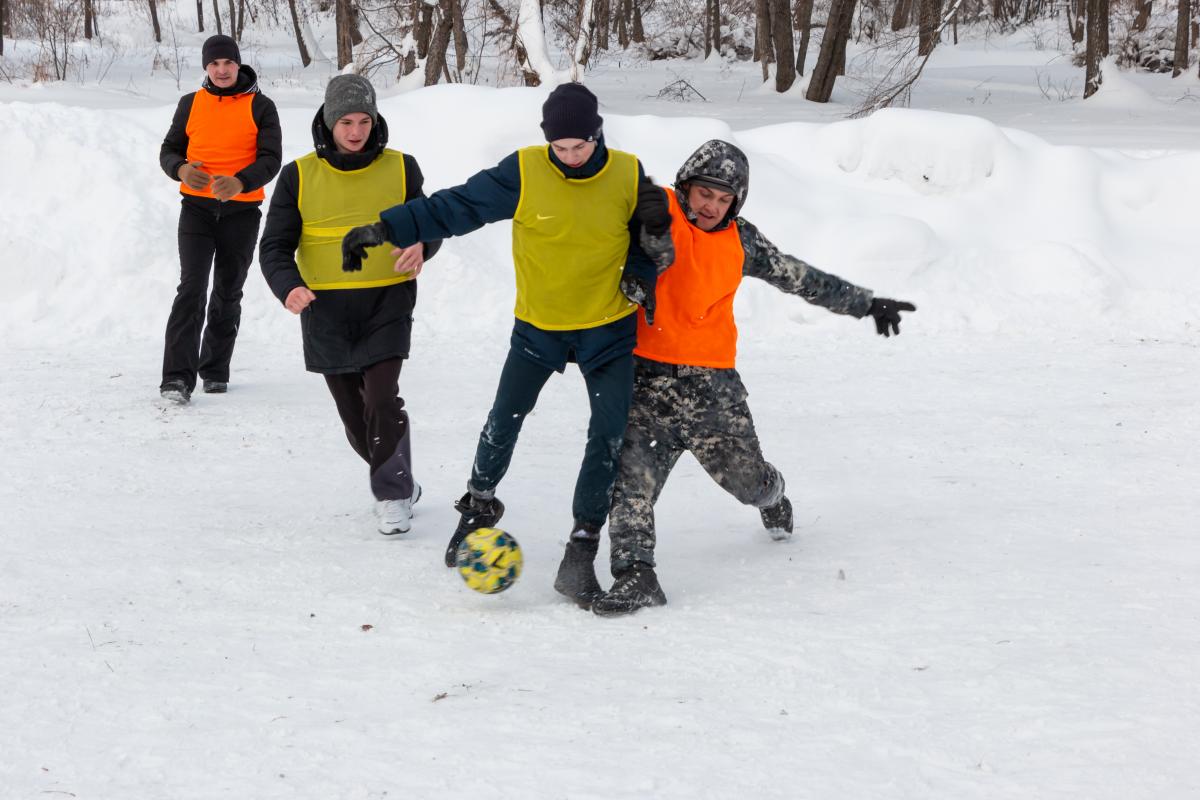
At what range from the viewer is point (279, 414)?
21.2 feet

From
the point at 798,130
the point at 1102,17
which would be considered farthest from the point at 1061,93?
the point at 798,130

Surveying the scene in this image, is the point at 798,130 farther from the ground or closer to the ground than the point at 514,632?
farther from the ground

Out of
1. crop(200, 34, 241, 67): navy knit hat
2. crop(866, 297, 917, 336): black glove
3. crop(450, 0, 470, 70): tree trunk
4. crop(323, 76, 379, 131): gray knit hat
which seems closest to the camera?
crop(866, 297, 917, 336): black glove

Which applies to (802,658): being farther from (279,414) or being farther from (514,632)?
(279,414)

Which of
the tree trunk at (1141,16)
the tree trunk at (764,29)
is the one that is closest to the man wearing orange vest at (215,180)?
the tree trunk at (764,29)

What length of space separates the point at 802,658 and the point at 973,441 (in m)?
2.98

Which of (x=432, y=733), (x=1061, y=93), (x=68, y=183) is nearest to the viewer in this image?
(x=432, y=733)

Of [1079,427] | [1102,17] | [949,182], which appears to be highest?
[1102,17]

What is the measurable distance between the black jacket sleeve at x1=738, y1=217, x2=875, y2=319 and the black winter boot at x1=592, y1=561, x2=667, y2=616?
1098mm

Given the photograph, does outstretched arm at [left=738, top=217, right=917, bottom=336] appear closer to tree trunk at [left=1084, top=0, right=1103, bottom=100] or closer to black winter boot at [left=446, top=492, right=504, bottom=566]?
black winter boot at [left=446, top=492, right=504, bottom=566]

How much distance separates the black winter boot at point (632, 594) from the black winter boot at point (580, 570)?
7cm

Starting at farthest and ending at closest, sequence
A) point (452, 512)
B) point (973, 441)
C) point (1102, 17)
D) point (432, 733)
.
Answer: point (1102, 17) < point (973, 441) < point (452, 512) < point (432, 733)

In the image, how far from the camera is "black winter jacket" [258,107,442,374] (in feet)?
14.7

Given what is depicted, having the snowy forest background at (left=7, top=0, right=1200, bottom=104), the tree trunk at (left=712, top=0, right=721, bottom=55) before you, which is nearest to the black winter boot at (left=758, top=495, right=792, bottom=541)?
the snowy forest background at (left=7, top=0, right=1200, bottom=104)
